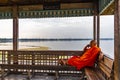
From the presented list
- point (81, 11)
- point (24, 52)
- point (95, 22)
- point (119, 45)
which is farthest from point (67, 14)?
point (119, 45)

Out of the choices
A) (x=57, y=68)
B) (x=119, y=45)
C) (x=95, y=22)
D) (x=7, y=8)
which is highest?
(x=7, y=8)

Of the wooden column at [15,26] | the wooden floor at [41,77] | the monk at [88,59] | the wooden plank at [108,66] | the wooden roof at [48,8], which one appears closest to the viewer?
the wooden plank at [108,66]

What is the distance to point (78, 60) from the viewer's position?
7859mm

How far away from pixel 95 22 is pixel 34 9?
240 centimetres

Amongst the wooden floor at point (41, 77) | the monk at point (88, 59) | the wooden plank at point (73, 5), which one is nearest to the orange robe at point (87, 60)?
the monk at point (88, 59)

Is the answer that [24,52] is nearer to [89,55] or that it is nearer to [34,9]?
[34,9]

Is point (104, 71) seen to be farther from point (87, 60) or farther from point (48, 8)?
point (48, 8)

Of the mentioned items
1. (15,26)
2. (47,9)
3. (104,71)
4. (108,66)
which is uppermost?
(47,9)

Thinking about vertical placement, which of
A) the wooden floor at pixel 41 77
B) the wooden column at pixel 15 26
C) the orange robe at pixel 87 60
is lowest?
the wooden floor at pixel 41 77

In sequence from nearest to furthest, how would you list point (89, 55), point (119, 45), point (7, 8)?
point (119, 45), point (89, 55), point (7, 8)

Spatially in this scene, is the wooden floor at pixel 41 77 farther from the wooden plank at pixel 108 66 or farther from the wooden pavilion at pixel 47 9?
the wooden plank at pixel 108 66

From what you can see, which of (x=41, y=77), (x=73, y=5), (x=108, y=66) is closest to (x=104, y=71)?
(x=108, y=66)

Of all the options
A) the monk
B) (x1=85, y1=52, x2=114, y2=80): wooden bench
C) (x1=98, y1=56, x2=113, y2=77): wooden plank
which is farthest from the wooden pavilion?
(x1=98, y1=56, x2=113, y2=77): wooden plank

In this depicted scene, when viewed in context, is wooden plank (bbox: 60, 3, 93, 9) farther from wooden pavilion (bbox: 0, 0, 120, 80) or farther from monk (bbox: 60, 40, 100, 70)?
monk (bbox: 60, 40, 100, 70)
